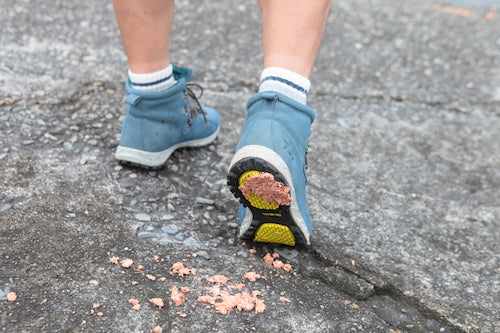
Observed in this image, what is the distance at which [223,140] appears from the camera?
2.09m

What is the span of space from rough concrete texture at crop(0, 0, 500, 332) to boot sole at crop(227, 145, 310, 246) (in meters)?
0.08

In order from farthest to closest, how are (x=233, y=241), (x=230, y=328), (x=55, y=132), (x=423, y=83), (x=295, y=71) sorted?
(x=423, y=83)
(x=55, y=132)
(x=233, y=241)
(x=295, y=71)
(x=230, y=328)

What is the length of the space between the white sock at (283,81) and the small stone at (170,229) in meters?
0.51

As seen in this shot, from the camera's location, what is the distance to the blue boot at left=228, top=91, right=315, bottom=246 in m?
1.25

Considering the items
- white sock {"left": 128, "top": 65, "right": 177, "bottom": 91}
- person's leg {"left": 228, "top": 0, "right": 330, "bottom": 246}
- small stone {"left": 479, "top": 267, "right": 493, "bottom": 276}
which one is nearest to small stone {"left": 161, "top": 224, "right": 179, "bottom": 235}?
person's leg {"left": 228, "top": 0, "right": 330, "bottom": 246}

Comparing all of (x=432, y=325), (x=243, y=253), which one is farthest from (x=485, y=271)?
(x=243, y=253)

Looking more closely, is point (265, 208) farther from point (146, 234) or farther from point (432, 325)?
point (432, 325)

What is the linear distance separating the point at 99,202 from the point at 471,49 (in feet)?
8.81

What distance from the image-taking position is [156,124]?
174 cm

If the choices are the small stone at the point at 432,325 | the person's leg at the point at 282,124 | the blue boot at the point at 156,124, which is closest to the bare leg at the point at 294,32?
the person's leg at the point at 282,124

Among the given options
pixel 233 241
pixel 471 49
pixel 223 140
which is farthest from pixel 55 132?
pixel 471 49

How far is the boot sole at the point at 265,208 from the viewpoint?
124 centimetres

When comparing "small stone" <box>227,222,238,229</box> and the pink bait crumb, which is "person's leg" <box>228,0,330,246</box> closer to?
the pink bait crumb

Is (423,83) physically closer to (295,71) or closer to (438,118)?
(438,118)
